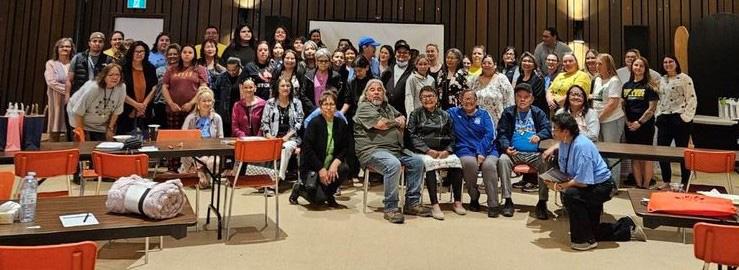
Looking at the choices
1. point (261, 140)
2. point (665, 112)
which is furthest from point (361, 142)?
point (665, 112)

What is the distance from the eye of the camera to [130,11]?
881cm

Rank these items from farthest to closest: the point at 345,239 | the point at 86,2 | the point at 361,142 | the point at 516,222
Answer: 1. the point at 86,2
2. the point at 361,142
3. the point at 516,222
4. the point at 345,239

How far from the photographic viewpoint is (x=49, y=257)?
61.9 inches

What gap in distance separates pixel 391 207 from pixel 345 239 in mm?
730

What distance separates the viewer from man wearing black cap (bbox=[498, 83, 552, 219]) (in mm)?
4711

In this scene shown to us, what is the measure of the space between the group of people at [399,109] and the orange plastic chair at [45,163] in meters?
1.28

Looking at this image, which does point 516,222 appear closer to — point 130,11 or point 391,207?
point 391,207

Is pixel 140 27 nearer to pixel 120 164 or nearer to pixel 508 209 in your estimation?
pixel 120 164

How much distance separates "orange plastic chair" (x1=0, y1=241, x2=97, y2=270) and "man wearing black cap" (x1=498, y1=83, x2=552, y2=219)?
3721 millimetres

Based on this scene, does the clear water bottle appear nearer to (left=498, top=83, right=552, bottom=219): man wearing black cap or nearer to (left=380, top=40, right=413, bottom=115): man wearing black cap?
(left=498, top=83, right=552, bottom=219): man wearing black cap

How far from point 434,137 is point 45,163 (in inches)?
121

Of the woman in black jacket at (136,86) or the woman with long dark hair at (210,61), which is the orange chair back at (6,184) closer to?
the woman in black jacket at (136,86)

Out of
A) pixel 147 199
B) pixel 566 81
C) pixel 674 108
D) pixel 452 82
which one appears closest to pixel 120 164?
pixel 147 199

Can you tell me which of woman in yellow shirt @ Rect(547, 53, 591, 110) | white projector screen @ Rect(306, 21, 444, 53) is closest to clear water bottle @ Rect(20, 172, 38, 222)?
woman in yellow shirt @ Rect(547, 53, 591, 110)
